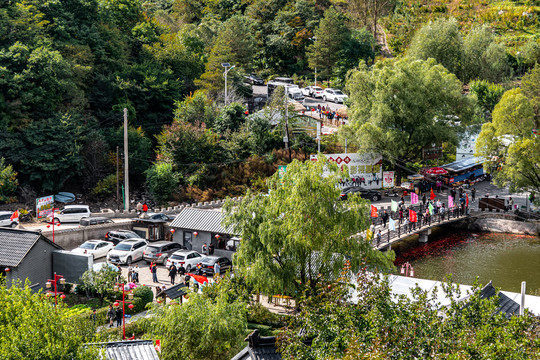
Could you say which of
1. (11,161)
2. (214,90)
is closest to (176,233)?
(11,161)

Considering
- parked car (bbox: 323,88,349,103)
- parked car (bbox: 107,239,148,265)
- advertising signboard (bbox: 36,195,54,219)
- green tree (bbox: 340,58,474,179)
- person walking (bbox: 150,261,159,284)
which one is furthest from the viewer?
parked car (bbox: 323,88,349,103)

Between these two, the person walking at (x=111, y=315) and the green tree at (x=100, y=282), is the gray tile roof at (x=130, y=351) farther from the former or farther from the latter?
the green tree at (x=100, y=282)

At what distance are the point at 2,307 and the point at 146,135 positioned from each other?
47699 mm

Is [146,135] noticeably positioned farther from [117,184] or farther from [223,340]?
[223,340]

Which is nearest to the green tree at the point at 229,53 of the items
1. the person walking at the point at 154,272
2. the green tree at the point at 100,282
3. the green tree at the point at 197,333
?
the person walking at the point at 154,272

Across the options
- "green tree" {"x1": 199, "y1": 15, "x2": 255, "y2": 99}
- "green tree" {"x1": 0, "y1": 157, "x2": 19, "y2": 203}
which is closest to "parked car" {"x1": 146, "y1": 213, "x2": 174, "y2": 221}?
"green tree" {"x1": 0, "y1": 157, "x2": 19, "y2": 203}

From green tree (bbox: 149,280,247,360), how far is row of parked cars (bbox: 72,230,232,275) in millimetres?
14462

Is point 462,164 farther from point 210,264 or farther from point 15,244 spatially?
point 15,244

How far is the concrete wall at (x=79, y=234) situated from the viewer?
43.0 meters

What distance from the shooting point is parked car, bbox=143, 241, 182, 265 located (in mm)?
40312

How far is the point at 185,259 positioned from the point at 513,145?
28.6m

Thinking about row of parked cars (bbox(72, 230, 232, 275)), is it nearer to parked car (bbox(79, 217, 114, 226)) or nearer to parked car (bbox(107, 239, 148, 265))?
parked car (bbox(107, 239, 148, 265))

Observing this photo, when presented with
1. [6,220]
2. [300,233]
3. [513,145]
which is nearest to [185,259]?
[300,233]

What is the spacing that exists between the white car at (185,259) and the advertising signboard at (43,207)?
12901 millimetres
